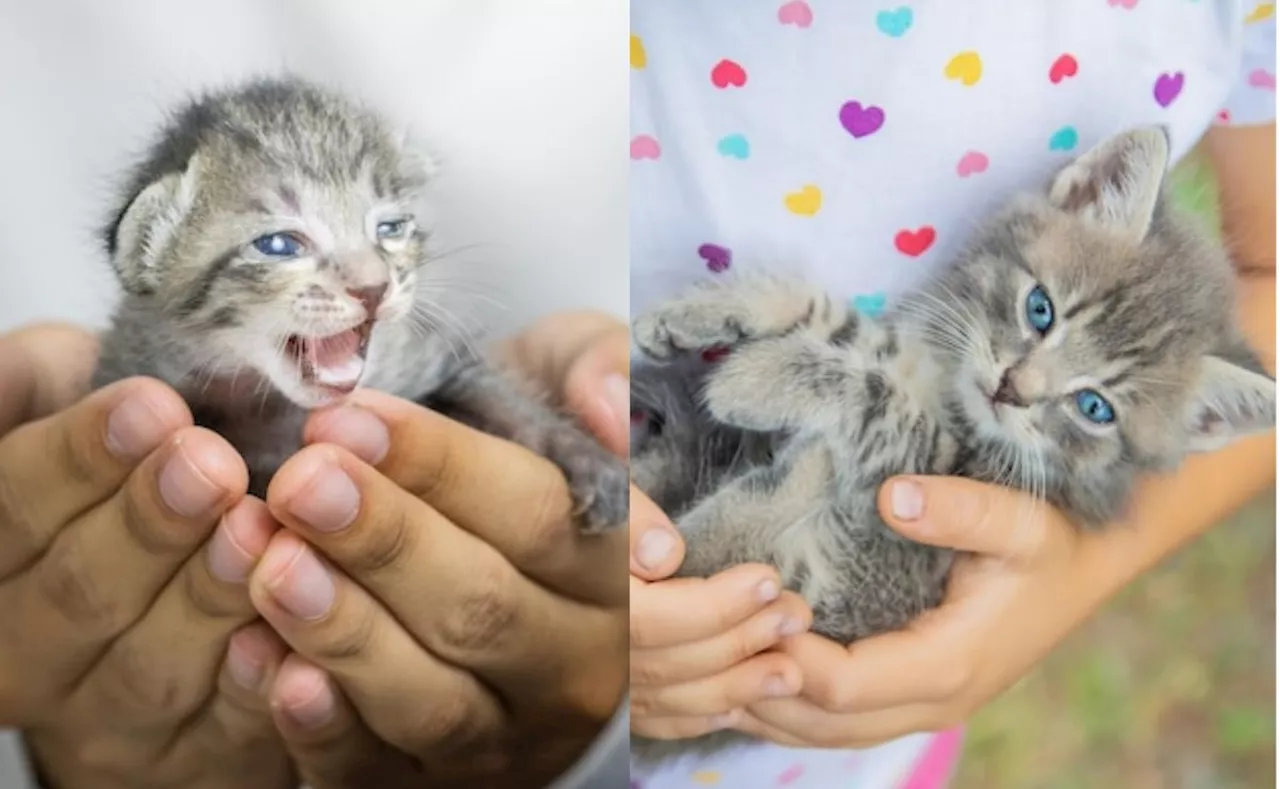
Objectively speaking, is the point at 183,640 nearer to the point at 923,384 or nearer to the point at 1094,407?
the point at 923,384

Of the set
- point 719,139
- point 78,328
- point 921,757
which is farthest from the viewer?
point 921,757

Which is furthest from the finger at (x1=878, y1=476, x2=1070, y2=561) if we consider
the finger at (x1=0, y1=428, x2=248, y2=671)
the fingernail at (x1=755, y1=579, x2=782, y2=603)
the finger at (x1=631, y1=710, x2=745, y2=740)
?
the finger at (x1=0, y1=428, x2=248, y2=671)

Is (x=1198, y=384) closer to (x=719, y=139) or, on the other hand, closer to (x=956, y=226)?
(x=956, y=226)

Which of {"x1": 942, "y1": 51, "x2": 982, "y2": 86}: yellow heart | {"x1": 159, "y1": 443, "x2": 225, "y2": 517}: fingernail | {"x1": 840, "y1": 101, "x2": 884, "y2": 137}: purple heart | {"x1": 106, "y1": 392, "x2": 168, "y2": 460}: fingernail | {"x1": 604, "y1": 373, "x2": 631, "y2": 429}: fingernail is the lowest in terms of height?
{"x1": 604, "y1": 373, "x2": 631, "y2": 429}: fingernail

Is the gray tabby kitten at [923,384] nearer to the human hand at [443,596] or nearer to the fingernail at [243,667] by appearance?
the human hand at [443,596]

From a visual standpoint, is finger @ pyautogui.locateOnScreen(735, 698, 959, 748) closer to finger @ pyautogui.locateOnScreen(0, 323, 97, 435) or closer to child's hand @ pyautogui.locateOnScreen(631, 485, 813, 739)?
child's hand @ pyautogui.locateOnScreen(631, 485, 813, 739)

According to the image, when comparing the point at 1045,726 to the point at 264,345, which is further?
the point at 1045,726

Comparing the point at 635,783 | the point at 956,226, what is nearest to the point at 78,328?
the point at 635,783

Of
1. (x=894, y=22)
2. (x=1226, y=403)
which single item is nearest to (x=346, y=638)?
(x=894, y=22)
